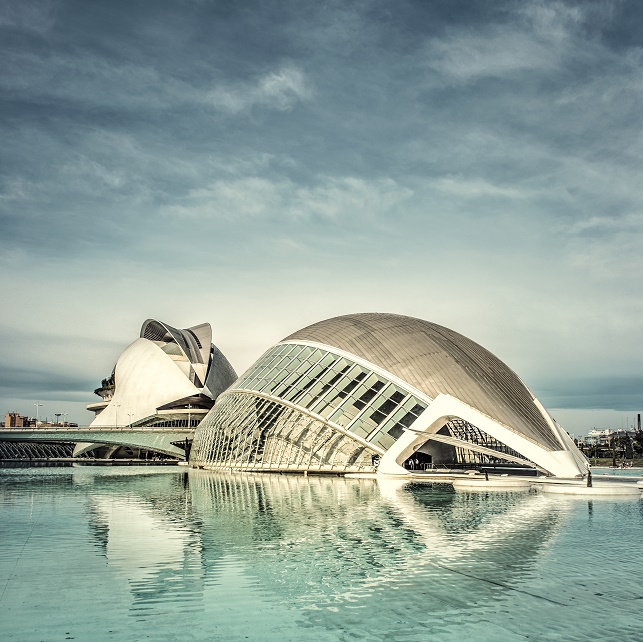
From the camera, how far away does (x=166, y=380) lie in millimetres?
89938

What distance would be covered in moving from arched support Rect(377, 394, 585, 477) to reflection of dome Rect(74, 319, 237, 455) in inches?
2190

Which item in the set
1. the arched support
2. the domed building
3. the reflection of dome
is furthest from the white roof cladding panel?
the reflection of dome

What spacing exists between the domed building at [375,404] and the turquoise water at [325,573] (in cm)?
1064

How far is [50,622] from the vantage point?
916 centimetres

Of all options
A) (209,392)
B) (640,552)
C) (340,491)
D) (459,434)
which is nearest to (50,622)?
(640,552)

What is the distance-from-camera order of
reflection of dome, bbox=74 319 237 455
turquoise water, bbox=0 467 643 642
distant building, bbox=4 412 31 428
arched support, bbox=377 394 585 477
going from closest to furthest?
turquoise water, bbox=0 467 643 642
arched support, bbox=377 394 585 477
reflection of dome, bbox=74 319 237 455
distant building, bbox=4 412 31 428

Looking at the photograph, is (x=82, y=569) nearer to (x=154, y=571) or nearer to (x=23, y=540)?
(x=154, y=571)

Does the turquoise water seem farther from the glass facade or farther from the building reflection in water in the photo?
the glass facade

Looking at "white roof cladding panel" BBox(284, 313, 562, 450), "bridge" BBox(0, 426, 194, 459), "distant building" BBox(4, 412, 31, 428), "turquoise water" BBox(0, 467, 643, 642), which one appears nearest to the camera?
"turquoise water" BBox(0, 467, 643, 642)

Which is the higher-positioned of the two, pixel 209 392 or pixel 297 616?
pixel 209 392

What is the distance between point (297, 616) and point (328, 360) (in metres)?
30.6

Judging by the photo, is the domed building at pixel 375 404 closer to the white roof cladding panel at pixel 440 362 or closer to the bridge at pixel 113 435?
the white roof cladding panel at pixel 440 362

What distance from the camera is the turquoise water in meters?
8.93

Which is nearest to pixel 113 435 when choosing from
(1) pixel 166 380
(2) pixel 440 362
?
(1) pixel 166 380
